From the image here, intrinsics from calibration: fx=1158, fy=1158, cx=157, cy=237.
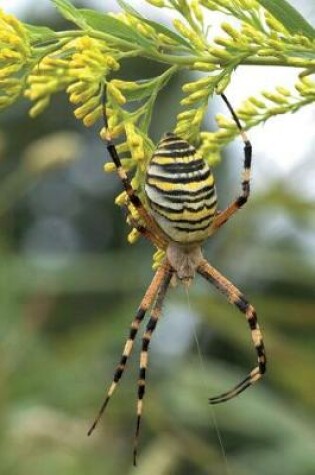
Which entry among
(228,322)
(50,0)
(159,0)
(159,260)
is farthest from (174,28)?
(228,322)

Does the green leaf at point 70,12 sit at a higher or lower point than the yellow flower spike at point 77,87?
higher

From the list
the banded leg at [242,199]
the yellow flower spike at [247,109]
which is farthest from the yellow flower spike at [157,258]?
the yellow flower spike at [247,109]

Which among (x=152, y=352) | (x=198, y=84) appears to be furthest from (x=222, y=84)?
(x=152, y=352)

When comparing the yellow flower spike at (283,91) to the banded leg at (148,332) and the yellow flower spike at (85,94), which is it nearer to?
the yellow flower spike at (85,94)

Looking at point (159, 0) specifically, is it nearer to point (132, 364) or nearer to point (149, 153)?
point (149, 153)

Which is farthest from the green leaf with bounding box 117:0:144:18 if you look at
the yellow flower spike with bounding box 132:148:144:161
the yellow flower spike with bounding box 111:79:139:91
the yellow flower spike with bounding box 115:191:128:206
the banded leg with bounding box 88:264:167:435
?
the banded leg with bounding box 88:264:167:435

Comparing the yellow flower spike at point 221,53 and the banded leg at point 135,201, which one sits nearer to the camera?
the yellow flower spike at point 221,53
